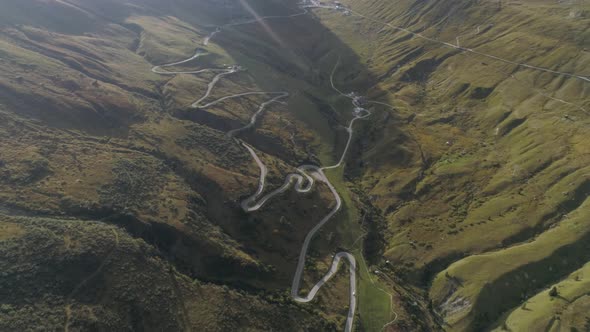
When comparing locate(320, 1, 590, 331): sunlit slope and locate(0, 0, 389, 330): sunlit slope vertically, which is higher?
locate(320, 1, 590, 331): sunlit slope

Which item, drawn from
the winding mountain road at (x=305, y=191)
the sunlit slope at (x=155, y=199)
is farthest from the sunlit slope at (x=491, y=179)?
the sunlit slope at (x=155, y=199)

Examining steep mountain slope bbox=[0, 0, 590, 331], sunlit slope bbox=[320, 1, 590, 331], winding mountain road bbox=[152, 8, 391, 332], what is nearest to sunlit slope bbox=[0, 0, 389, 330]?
steep mountain slope bbox=[0, 0, 590, 331]

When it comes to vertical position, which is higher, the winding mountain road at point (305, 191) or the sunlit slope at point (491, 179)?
the sunlit slope at point (491, 179)

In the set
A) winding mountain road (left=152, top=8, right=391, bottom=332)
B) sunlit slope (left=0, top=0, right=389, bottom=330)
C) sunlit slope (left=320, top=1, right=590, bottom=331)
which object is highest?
sunlit slope (left=320, top=1, right=590, bottom=331)

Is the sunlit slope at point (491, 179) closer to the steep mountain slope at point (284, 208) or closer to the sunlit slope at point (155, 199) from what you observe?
the steep mountain slope at point (284, 208)

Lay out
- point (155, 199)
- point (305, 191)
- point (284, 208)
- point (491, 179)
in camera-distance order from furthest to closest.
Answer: point (305, 191), point (491, 179), point (284, 208), point (155, 199)

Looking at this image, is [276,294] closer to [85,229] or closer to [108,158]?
[85,229]

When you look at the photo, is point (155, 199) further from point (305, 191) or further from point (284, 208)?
point (305, 191)

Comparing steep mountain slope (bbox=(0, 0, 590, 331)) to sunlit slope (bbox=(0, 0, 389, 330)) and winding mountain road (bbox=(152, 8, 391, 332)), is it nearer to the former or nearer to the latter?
sunlit slope (bbox=(0, 0, 389, 330))

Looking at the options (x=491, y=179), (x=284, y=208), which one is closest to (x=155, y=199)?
(x=284, y=208)

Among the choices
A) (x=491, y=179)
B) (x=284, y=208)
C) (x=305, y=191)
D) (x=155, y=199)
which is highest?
(x=491, y=179)

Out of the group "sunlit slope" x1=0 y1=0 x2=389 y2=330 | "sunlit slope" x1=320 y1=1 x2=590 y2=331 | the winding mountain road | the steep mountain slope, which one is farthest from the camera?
the winding mountain road
